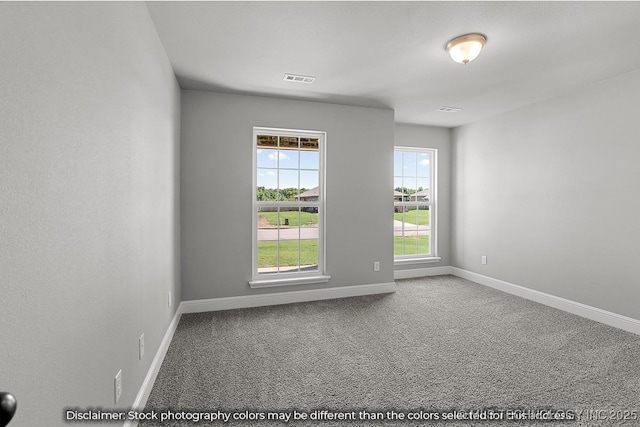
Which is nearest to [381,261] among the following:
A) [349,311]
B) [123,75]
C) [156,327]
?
[349,311]

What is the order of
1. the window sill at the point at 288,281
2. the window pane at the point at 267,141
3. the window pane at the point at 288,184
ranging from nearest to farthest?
the window sill at the point at 288,281 → the window pane at the point at 267,141 → the window pane at the point at 288,184

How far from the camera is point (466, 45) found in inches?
91.9

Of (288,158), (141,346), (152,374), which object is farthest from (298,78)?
(152,374)

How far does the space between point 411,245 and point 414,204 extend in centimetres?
70

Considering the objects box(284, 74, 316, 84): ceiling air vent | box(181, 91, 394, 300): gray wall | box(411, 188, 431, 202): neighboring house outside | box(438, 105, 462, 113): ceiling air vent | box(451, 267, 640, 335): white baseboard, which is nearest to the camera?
box(451, 267, 640, 335): white baseboard

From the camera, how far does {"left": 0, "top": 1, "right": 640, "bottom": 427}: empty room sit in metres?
1.02

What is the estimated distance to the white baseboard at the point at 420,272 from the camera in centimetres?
508

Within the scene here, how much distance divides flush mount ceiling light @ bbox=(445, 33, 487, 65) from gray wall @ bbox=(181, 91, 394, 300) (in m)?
1.83

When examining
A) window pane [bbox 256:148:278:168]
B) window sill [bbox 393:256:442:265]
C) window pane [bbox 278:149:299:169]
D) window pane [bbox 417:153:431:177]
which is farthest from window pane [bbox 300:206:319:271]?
window pane [bbox 417:153:431:177]

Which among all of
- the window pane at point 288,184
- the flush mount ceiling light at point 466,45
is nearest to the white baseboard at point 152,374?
the window pane at point 288,184

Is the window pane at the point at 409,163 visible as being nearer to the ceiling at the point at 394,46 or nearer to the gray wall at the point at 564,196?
the gray wall at the point at 564,196

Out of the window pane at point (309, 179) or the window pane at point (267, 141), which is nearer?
the window pane at point (267, 141)

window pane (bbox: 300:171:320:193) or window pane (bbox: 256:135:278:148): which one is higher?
window pane (bbox: 256:135:278:148)

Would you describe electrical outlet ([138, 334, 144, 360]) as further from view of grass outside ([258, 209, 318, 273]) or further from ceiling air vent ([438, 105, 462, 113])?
ceiling air vent ([438, 105, 462, 113])
